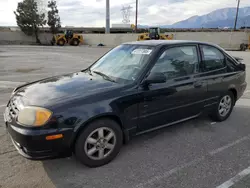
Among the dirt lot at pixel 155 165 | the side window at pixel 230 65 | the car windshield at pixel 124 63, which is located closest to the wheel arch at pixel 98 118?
the dirt lot at pixel 155 165

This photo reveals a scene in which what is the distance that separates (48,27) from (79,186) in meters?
49.3

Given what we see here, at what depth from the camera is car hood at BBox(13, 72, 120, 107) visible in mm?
2673

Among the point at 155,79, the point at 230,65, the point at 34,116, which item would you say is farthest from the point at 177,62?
the point at 34,116

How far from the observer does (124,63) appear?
353cm

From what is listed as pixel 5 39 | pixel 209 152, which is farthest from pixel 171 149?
pixel 5 39

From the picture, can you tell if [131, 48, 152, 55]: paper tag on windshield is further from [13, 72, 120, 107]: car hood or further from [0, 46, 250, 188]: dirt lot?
[0, 46, 250, 188]: dirt lot

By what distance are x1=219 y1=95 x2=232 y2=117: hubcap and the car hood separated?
2.39 metres

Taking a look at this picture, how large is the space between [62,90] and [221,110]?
308 centimetres

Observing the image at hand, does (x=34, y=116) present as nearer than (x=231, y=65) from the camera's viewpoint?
Yes

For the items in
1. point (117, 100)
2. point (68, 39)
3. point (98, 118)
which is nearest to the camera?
point (98, 118)

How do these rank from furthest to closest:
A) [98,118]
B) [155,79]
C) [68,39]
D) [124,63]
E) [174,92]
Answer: [68,39] < [124,63] < [174,92] < [155,79] < [98,118]

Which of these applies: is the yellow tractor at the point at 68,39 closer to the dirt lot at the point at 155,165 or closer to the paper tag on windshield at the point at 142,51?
the dirt lot at the point at 155,165

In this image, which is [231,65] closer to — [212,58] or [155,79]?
[212,58]

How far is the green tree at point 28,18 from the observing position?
4319cm
